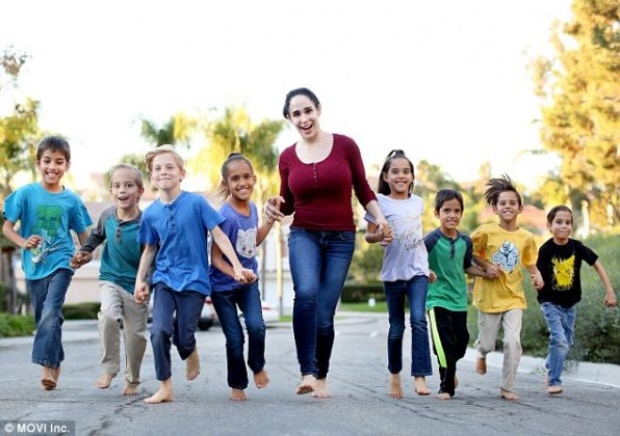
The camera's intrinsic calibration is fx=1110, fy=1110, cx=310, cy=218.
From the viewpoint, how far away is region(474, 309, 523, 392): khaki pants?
27.8 ft

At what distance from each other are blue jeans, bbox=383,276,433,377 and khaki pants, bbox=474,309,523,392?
2.00 feet

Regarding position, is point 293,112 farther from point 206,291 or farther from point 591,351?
point 591,351

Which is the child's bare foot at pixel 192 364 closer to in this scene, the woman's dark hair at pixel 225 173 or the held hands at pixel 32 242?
the woman's dark hair at pixel 225 173

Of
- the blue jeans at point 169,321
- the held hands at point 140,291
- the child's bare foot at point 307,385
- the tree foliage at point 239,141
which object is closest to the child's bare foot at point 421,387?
the child's bare foot at point 307,385

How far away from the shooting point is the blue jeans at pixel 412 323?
8273 millimetres

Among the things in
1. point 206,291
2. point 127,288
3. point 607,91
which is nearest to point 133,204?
point 127,288

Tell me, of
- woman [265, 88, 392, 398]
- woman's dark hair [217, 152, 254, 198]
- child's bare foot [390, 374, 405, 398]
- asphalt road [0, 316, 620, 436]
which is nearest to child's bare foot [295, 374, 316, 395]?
woman [265, 88, 392, 398]

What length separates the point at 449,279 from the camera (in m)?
8.64

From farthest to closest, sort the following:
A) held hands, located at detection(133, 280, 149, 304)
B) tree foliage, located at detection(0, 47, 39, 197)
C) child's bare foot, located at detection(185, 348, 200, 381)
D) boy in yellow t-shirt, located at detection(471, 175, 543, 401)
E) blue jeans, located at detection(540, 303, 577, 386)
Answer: tree foliage, located at detection(0, 47, 39, 197) < blue jeans, located at detection(540, 303, 577, 386) < boy in yellow t-shirt, located at detection(471, 175, 543, 401) < child's bare foot, located at detection(185, 348, 200, 381) < held hands, located at detection(133, 280, 149, 304)

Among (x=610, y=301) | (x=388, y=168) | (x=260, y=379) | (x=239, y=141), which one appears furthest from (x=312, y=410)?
(x=239, y=141)

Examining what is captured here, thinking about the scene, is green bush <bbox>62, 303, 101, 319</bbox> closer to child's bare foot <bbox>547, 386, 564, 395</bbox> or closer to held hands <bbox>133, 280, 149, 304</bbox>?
child's bare foot <bbox>547, 386, 564, 395</bbox>

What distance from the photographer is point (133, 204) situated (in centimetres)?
841

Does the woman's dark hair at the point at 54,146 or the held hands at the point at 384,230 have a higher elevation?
the woman's dark hair at the point at 54,146

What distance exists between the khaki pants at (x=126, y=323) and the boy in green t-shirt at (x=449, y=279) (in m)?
2.22
